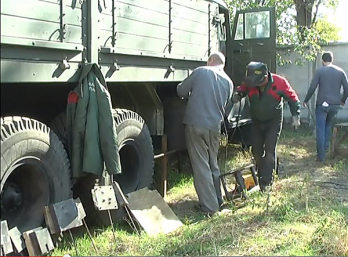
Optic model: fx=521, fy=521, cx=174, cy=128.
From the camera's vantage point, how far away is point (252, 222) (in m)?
5.12

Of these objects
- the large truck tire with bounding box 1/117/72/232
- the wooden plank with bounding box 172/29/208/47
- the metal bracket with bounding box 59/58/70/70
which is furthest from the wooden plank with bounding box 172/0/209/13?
the large truck tire with bounding box 1/117/72/232

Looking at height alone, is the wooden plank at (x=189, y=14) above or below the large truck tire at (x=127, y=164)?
above

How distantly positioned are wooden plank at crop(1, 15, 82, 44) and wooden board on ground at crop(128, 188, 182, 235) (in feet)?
5.70

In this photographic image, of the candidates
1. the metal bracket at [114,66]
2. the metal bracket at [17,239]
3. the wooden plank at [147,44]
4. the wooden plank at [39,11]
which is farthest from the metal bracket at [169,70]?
the metal bracket at [17,239]

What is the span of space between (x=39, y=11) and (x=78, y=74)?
26.6 inches

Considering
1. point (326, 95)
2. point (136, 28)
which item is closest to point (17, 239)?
point (136, 28)

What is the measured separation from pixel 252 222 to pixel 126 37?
→ 2166 mm

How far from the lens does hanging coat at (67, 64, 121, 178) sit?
4336 mm

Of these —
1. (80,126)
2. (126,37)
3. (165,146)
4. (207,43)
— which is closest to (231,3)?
(207,43)

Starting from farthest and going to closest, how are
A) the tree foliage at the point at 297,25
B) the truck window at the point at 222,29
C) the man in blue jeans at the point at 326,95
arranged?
the tree foliage at the point at 297,25 < the man in blue jeans at the point at 326,95 < the truck window at the point at 222,29

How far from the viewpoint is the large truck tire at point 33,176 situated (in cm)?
393

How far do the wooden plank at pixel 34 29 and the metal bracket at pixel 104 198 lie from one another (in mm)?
1329

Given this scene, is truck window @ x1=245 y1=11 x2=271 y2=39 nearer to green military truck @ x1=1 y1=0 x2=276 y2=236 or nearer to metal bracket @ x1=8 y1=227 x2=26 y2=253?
green military truck @ x1=1 y1=0 x2=276 y2=236

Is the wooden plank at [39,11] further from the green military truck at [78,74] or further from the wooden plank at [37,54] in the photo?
the wooden plank at [37,54]
